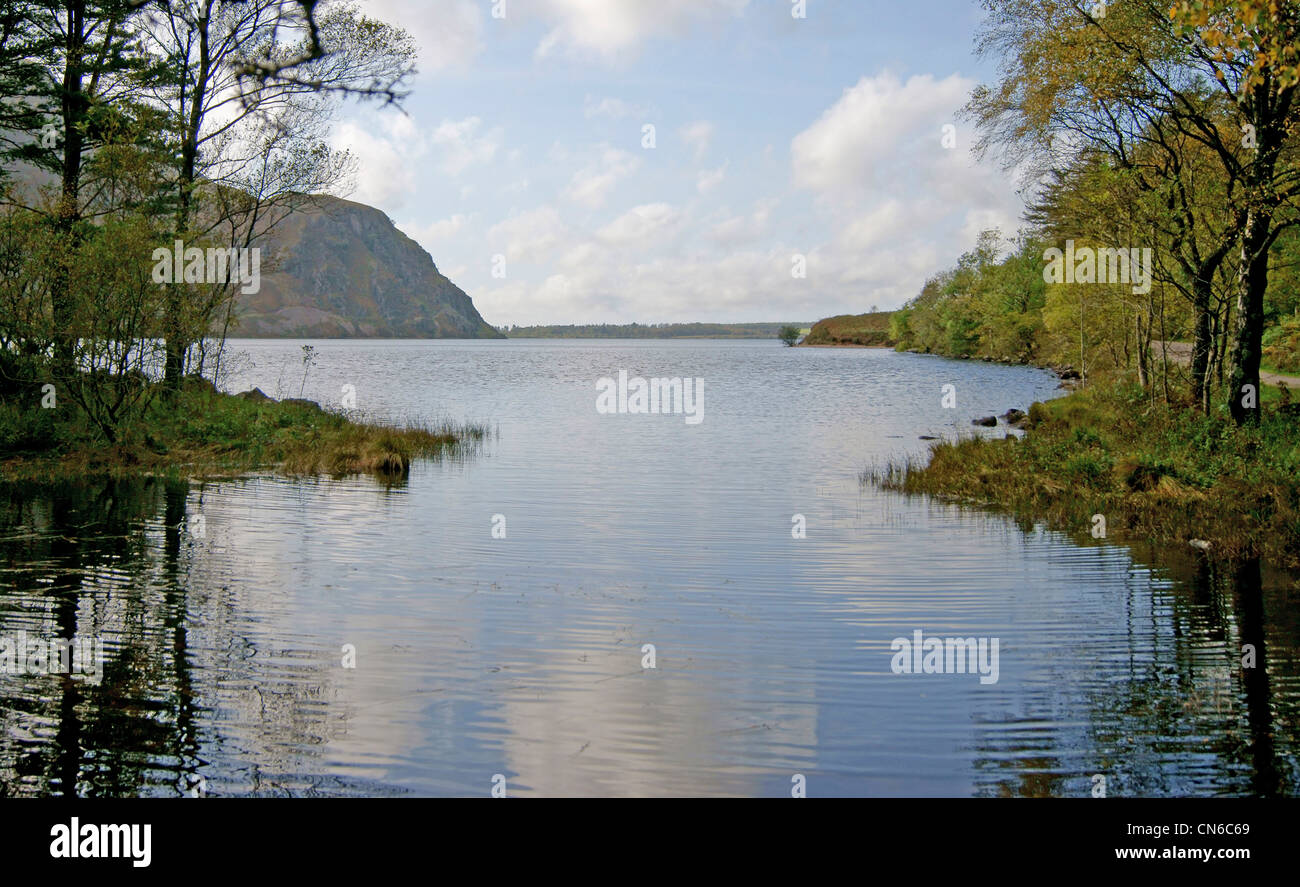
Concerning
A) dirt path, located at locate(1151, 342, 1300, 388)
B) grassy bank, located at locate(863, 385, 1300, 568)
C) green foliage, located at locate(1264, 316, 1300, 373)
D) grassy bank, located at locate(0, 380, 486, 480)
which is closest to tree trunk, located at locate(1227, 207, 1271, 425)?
grassy bank, located at locate(863, 385, 1300, 568)

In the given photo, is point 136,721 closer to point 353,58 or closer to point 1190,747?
point 1190,747

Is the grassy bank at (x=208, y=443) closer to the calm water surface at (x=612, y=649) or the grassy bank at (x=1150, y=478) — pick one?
the calm water surface at (x=612, y=649)

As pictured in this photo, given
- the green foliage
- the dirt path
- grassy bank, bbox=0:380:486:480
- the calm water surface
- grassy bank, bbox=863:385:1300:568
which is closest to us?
the calm water surface

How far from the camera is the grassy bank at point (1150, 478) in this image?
48.1 feet

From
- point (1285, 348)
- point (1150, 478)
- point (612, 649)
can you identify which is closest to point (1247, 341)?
point (1150, 478)

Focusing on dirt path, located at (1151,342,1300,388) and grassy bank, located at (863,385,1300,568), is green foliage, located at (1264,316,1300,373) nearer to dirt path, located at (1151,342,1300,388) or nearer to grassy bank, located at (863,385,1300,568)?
dirt path, located at (1151,342,1300,388)

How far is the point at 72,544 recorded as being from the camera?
45.3 feet

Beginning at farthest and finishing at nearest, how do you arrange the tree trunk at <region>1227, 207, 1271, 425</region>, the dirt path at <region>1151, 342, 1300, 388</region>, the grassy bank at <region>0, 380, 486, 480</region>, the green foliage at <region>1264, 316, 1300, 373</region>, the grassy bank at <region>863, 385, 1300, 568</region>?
1. the green foliage at <region>1264, 316, 1300, 373</region>
2. the dirt path at <region>1151, 342, 1300, 388</region>
3. the grassy bank at <region>0, 380, 486, 480</region>
4. the tree trunk at <region>1227, 207, 1271, 425</region>
5. the grassy bank at <region>863, 385, 1300, 568</region>

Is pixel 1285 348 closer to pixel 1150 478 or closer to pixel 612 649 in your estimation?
pixel 1150 478

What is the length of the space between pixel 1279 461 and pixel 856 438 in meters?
17.2

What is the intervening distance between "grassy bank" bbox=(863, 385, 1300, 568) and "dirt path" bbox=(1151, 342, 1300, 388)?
390 inches

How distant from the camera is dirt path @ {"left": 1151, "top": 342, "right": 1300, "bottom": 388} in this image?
32062mm
